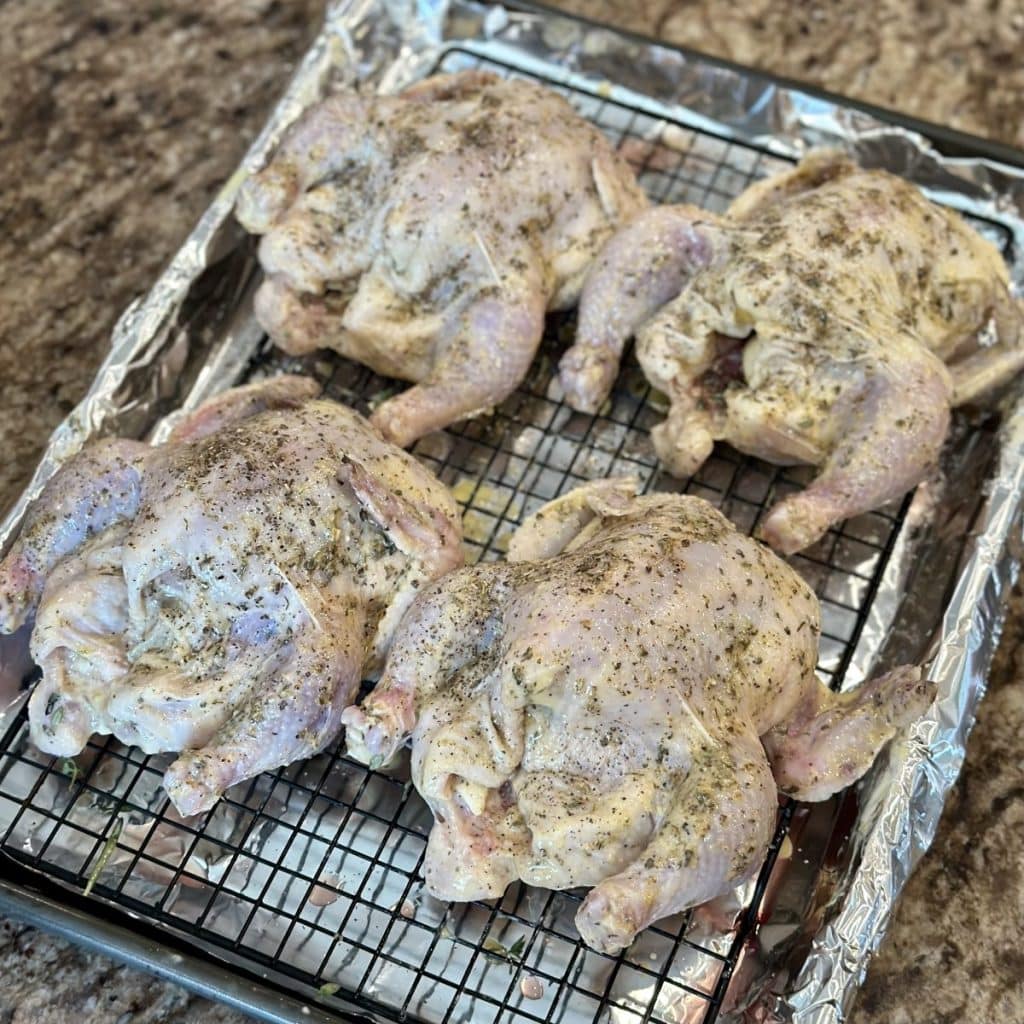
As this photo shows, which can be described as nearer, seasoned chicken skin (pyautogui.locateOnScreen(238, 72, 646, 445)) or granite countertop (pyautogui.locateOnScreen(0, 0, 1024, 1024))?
granite countertop (pyautogui.locateOnScreen(0, 0, 1024, 1024))

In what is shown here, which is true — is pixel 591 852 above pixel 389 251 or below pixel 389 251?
below

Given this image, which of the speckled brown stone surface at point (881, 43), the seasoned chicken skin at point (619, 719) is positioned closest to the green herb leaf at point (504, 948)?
the seasoned chicken skin at point (619, 719)

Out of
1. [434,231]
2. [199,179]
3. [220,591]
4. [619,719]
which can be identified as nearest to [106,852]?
[220,591]

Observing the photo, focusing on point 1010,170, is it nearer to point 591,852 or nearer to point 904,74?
point 904,74

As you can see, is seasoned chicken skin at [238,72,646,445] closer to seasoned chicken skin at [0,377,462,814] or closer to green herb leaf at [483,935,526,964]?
seasoned chicken skin at [0,377,462,814]

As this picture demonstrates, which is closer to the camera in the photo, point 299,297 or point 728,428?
point 728,428

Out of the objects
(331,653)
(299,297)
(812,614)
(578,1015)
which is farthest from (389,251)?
(578,1015)

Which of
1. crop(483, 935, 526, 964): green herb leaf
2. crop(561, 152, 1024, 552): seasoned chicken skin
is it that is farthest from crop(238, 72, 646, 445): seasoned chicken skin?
crop(483, 935, 526, 964): green herb leaf

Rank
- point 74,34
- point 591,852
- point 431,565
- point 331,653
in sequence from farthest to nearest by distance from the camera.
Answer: point 74,34 → point 431,565 → point 331,653 → point 591,852
